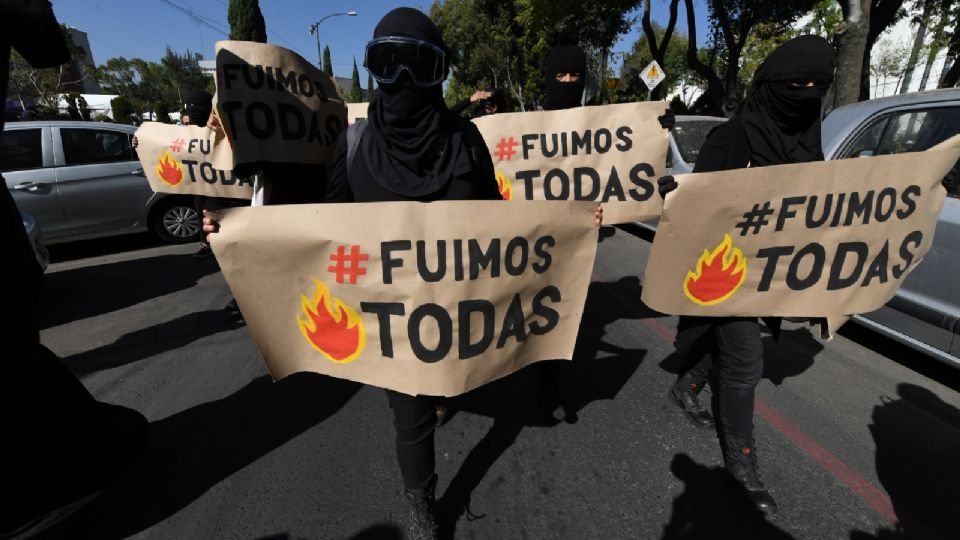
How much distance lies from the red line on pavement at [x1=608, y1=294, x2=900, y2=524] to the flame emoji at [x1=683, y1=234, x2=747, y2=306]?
3.73 ft

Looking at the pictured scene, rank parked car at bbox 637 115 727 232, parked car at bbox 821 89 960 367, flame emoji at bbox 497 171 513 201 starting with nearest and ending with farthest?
parked car at bbox 821 89 960 367
flame emoji at bbox 497 171 513 201
parked car at bbox 637 115 727 232

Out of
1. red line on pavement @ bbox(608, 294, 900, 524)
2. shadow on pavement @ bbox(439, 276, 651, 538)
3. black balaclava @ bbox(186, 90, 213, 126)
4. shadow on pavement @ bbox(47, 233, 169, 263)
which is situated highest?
black balaclava @ bbox(186, 90, 213, 126)

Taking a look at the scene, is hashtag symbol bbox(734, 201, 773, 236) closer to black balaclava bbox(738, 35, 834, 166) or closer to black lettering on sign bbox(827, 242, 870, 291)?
black balaclava bbox(738, 35, 834, 166)

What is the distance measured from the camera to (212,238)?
5.30 ft

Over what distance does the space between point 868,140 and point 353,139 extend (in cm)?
385

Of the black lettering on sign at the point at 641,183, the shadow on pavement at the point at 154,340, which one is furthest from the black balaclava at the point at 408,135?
the shadow on pavement at the point at 154,340

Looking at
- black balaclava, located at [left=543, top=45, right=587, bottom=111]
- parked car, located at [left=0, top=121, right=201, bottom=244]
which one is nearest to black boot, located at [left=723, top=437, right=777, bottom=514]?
black balaclava, located at [left=543, top=45, right=587, bottom=111]

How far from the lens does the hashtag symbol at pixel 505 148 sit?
10.9 ft

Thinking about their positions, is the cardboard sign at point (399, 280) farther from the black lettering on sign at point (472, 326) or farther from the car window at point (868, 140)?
the car window at point (868, 140)

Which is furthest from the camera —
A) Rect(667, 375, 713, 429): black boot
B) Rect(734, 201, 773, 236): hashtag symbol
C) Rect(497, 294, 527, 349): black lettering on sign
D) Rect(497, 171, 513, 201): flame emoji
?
Rect(497, 171, 513, 201): flame emoji

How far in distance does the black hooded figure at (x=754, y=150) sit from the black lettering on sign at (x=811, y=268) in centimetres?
26

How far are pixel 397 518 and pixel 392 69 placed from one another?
1915mm

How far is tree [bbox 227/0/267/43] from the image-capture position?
902 inches

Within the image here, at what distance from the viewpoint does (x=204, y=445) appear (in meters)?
2.59
